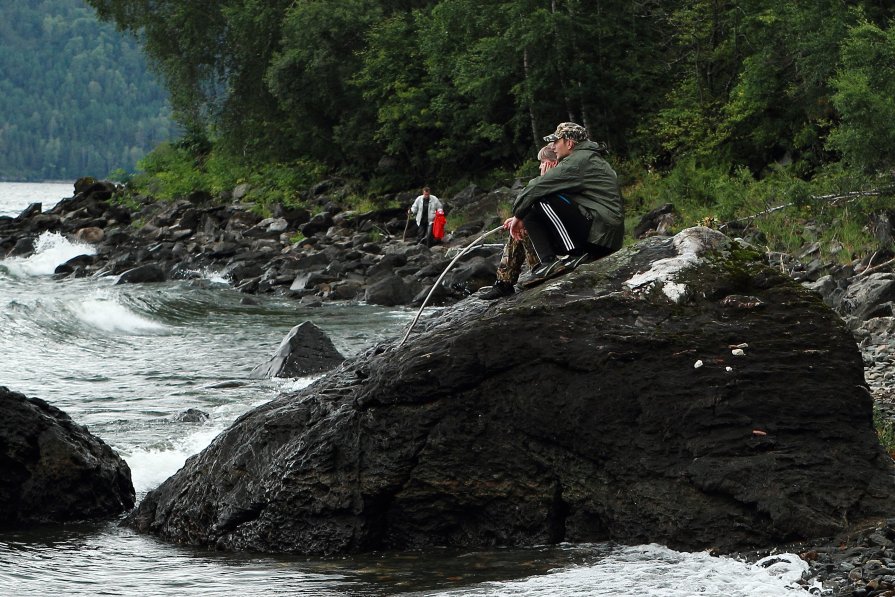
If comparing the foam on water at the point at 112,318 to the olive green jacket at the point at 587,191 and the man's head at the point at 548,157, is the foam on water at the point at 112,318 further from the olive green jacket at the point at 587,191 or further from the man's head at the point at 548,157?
the olive green jacket at the point at 587,191

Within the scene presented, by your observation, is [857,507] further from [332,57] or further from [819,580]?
[332,57]

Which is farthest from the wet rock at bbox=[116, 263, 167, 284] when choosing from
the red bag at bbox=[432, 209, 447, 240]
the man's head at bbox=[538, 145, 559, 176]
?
the man's head at bbox=[538, 145, 559, 176]

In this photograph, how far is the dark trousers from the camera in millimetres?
8992

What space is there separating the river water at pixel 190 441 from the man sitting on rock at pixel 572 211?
87.0 inches

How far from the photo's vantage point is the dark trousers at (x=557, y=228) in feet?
29.5

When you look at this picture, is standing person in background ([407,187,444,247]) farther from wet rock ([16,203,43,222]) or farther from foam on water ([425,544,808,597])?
foam on water ([425,544,808,597])

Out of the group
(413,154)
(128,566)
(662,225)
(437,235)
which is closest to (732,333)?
(128,566)

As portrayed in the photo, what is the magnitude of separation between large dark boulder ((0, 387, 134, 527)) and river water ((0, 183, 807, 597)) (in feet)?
0.77

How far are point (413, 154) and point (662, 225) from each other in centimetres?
1747

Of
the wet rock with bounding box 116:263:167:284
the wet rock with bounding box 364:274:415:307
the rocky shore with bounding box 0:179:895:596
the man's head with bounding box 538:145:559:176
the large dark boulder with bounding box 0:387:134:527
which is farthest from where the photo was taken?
the wet rock with bounding box 116:263:167:284

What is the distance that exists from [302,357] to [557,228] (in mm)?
8985

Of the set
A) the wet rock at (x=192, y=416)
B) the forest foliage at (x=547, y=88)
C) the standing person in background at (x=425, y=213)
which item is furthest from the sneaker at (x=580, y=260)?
Answer: the standing person in background at (x=425, y=213)

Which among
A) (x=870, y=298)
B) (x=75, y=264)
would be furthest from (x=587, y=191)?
(x=75, y=264)

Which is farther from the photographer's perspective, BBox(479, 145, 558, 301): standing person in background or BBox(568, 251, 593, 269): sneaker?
BBox(479, 145, 558, 301): standing person in background
